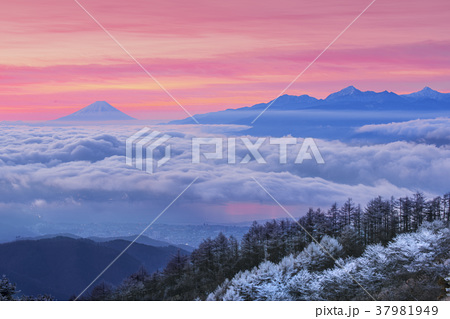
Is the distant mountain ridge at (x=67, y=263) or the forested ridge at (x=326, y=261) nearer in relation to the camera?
the forested ridge at (x=326, y=261)

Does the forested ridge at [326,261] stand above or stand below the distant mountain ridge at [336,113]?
below

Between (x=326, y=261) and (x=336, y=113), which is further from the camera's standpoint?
(x=336, y=113)

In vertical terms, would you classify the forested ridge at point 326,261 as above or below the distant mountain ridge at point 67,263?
above

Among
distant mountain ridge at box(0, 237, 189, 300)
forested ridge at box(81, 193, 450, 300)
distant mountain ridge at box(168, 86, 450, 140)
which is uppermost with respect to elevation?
distant mountain ridge at box(168, 86, 450, 140)

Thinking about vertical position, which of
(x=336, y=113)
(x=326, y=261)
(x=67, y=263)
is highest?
(x=336, y=113)

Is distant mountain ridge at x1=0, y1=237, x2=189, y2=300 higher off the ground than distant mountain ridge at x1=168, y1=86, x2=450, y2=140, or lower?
lower

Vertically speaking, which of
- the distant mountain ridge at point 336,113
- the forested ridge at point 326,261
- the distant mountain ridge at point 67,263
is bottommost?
the distant mountain ridge at point 67,263
